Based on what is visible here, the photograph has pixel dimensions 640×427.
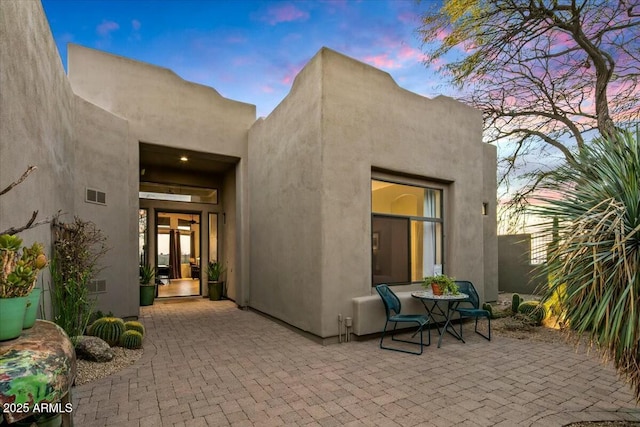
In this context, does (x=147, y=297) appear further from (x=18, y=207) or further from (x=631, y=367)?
(x=631, y=367)

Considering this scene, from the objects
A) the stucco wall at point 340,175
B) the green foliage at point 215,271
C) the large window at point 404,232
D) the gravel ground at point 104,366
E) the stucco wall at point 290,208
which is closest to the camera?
the gravel ground at point 104,366

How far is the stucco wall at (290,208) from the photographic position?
5512 millimetres

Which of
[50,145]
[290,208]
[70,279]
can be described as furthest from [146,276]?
[50,145]

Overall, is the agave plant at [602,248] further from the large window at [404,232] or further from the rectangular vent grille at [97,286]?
the rectangular vent grille at [97,286]

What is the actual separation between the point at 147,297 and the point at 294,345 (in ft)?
18.0

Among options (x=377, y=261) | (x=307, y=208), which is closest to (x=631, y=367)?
(x=377, y=261)

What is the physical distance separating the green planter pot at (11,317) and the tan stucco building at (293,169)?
219cm

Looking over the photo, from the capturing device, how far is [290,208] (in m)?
6.36

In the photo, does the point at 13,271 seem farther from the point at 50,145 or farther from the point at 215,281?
the point at 215,281

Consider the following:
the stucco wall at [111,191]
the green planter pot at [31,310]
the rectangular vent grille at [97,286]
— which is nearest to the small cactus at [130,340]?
the rectangular vent grille at [97,286]

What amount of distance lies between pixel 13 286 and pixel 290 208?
15.8 ft

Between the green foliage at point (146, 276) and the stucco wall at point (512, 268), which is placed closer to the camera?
the green foliage at point (146, 276)

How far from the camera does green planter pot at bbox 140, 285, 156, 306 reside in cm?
884

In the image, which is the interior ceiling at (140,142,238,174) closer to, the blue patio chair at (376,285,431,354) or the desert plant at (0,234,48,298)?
the blue patio chair at (376,285,431,354)
